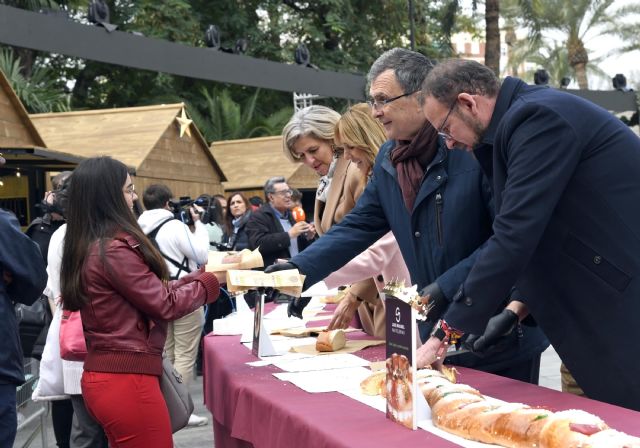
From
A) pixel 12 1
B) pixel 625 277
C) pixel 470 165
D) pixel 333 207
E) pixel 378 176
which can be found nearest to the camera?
pixel 625 277

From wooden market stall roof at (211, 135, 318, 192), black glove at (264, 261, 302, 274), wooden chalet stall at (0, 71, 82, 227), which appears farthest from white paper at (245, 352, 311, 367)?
wooden market stall roof at (211, 135, 318, 192)

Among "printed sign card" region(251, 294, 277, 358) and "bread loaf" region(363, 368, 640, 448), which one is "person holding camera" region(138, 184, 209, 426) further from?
"bread loaf" region(363, 368, 640, 448)

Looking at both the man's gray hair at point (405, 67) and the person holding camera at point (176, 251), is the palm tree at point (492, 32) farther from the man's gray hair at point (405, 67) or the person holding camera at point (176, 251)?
the man's gray hair at point (405, 67)

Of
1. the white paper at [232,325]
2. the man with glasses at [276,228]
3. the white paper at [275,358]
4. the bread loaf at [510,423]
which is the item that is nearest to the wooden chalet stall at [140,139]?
the man with glasses at [276,228]

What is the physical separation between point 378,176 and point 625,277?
123 cm

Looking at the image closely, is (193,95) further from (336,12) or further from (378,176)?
(378,176)

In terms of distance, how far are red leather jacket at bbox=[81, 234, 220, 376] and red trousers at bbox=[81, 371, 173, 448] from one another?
0.04 meters

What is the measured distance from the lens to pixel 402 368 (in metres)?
2.26

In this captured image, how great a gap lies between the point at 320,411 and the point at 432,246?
88 centimetres

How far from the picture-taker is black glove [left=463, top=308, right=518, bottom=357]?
2719 millimetres

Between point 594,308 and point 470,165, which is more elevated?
point 470,165

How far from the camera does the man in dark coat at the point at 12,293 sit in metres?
3.39

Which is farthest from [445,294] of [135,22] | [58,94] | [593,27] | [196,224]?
[593,27]

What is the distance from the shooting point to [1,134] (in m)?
9.56
